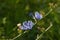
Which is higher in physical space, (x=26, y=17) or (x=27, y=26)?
(x=26, y=17)

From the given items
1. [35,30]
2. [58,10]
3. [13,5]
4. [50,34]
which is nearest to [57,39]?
[50,34]

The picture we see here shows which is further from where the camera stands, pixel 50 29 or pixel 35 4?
pixel 35 4

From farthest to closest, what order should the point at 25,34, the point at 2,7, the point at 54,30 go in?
the point at 2,7 → the point at 54,30 → the point at 25,34

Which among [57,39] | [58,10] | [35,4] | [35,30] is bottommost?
[57,39]

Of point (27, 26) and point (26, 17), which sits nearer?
point (27, 26)

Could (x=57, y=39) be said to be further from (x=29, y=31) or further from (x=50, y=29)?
(x=29, y=31)

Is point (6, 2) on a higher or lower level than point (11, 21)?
higher

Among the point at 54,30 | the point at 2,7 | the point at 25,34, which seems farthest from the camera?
the point at 2,7
